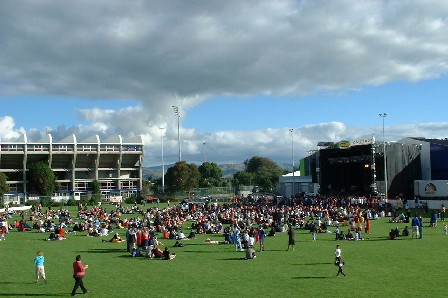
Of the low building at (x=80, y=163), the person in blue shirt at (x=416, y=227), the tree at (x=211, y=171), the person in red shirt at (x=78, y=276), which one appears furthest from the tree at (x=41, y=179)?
the person in red shirt at (x=78, y=276)

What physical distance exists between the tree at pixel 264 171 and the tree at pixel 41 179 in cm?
5749

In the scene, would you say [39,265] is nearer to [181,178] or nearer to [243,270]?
[243,270]

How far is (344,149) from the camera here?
6272 cm

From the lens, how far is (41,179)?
308 ft

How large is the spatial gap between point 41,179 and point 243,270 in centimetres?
8195

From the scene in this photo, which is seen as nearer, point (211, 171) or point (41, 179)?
point (41, 179)

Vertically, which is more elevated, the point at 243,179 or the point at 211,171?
the point at 211,171

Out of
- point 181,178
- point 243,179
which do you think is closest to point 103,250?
point 181,178

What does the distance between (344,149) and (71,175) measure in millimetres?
61576

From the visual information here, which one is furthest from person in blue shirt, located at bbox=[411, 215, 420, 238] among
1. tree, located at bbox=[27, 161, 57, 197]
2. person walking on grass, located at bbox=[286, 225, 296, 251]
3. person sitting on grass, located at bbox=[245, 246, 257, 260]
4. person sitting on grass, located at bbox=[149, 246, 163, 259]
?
tree, located at bbox=[27, 161, 57, 197]

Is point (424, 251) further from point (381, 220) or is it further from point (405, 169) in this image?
point (405, 169)

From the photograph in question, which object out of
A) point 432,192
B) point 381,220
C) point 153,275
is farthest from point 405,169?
point 153,275

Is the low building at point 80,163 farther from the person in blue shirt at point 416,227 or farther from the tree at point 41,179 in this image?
the person in blue shirt at point 416,227

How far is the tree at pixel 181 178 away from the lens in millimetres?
92812
